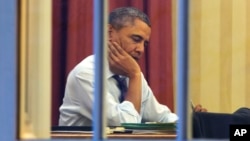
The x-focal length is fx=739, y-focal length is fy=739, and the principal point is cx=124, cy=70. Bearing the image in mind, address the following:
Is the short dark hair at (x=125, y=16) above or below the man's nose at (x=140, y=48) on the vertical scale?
above

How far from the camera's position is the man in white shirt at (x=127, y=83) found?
6.80ft

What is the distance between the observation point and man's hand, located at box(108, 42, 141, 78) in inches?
85.9

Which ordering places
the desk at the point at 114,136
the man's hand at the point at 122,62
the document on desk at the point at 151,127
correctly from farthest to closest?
the man's hand at the point at 122,62
the document on desk at the point at 151,127
the desk at the point at 114,136

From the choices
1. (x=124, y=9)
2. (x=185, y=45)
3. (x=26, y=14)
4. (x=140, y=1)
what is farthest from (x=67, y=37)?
(x=185, y=45)

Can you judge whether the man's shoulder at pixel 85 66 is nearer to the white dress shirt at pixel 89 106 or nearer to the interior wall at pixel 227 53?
the white dress shirt at pixel 89 106

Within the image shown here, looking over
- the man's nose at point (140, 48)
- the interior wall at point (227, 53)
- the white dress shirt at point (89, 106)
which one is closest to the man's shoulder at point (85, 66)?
the white dress shirt at point (89, 106)

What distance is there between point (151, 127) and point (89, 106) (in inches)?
7.3

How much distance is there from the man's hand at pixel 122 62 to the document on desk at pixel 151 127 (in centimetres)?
17

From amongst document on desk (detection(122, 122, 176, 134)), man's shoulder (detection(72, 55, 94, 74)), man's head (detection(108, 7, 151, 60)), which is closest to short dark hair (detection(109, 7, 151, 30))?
man's head (detection(108, 7, 151, 60))

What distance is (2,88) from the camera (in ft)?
5.55

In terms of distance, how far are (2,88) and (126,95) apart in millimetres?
674

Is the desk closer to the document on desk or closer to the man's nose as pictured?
the document on desk

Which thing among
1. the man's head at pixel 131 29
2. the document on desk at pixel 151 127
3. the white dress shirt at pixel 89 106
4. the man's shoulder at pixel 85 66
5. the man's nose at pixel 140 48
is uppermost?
the man's head at pixel 131 29

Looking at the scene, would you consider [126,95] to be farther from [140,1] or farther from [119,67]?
[140,1]
